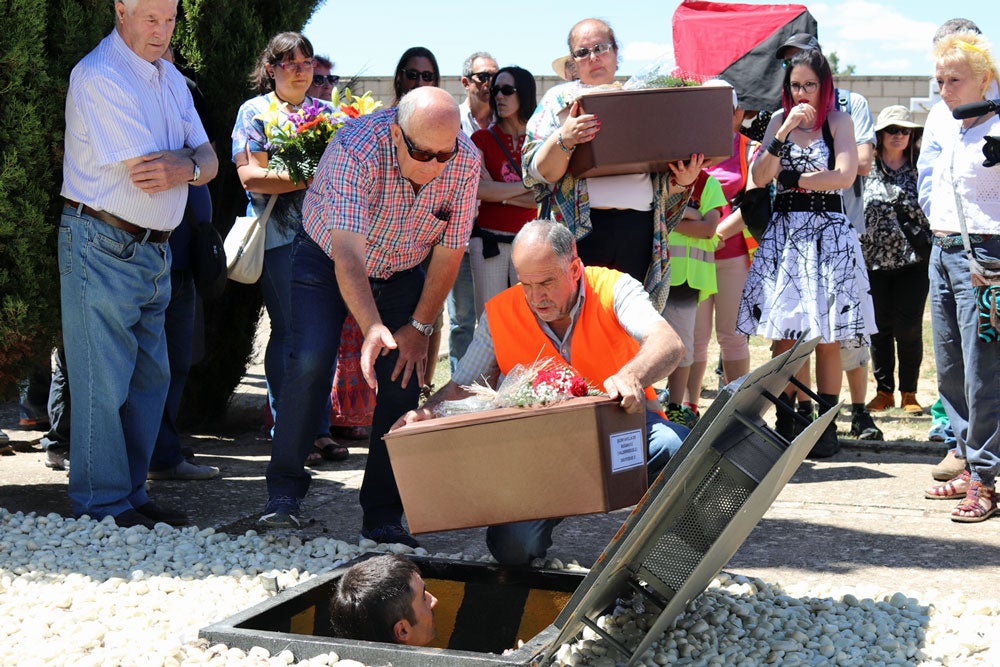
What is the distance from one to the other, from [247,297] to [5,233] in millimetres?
2152

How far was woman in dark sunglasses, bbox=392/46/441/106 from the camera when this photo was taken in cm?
609

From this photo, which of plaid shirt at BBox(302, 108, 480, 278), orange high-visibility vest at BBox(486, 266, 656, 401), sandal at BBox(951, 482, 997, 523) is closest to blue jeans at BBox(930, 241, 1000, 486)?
sandal at BBox(951, 482, 997, 523)

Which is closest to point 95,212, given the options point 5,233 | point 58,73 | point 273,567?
point 5,233

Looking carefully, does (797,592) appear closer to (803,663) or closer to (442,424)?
(803,663)

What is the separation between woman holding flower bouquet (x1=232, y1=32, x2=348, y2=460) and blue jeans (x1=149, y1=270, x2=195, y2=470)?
0.46 m

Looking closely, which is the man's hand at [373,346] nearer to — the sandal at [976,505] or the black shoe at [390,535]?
the black shoe at [390,535]

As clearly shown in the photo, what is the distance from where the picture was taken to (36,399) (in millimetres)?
6746

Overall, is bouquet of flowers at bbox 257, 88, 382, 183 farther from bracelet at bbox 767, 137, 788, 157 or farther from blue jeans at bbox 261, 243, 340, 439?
bracelet at bbox 767, 137, 788, 157

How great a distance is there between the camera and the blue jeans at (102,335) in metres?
4.45

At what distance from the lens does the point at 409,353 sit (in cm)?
434

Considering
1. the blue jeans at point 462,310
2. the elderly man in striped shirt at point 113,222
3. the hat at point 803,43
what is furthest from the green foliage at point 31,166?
the hat at point 803,43

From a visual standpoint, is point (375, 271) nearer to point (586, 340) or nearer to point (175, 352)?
point (586, 340)

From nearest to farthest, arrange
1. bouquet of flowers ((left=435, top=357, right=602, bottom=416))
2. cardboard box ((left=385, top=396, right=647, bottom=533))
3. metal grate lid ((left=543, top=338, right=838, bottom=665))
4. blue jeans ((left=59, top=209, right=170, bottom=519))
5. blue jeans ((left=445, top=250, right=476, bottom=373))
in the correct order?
metal grate lid ((left=543, top=338, right=838, bottom=665)) < cardboard box ((left=385, top=396, right=647, bottom=533)) < bouquet of flowers ((left=435, top=357, right=602, bottom=416)) < blue jeans ((left=59, top=209, right=170, bottom=519)) < blue jeans ((left=445, top=250, right=476, bottom=373))

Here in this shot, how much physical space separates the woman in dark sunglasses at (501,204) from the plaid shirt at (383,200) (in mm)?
1804
